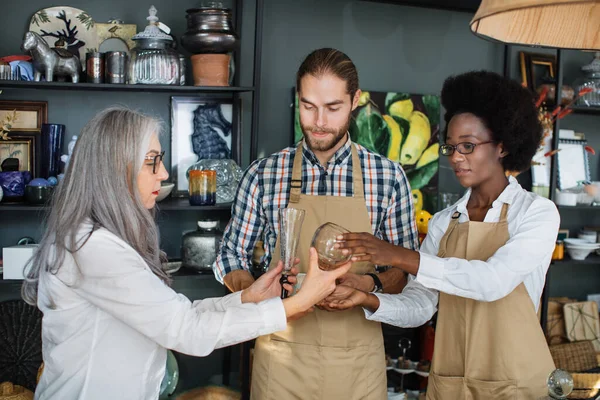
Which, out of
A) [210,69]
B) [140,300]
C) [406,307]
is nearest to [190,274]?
[210,69]

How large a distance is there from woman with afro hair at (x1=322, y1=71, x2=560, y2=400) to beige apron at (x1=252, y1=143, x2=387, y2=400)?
5.4 inches

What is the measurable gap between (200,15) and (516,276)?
199cm

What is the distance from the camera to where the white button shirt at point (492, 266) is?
73.6 inches

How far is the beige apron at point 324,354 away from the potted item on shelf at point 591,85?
242 cm

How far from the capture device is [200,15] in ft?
10.3

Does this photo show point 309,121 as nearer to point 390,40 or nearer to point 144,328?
point 144,328

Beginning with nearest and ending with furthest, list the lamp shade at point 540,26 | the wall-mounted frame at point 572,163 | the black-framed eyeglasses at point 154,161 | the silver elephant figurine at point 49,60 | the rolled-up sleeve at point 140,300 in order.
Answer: the lamp shade at point 540,26
the rolled-up sleeve at point 140,300
the black-framed eyeglasses at point 154,161
the silver elephant figurine at point 49,60
the wall-mounted frame at point 572,163

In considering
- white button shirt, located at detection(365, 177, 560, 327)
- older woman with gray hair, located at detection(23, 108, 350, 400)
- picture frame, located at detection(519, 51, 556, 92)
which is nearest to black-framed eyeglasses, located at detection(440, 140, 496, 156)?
white button shirt, located at detection(365, 177, 560, 327)

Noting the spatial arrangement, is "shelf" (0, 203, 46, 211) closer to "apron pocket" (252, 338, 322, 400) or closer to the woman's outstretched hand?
"apron pocket" (252, 338, 322, 400)

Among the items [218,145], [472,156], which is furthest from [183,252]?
[472,156]

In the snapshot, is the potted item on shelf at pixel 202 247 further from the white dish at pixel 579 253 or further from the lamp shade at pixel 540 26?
the white dish at pixel 579 253

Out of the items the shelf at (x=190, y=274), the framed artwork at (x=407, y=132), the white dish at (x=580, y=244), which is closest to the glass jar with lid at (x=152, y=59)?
the shelf at (x=190, y=274)

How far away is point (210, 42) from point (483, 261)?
1.80m

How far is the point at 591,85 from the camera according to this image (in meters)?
4.02
